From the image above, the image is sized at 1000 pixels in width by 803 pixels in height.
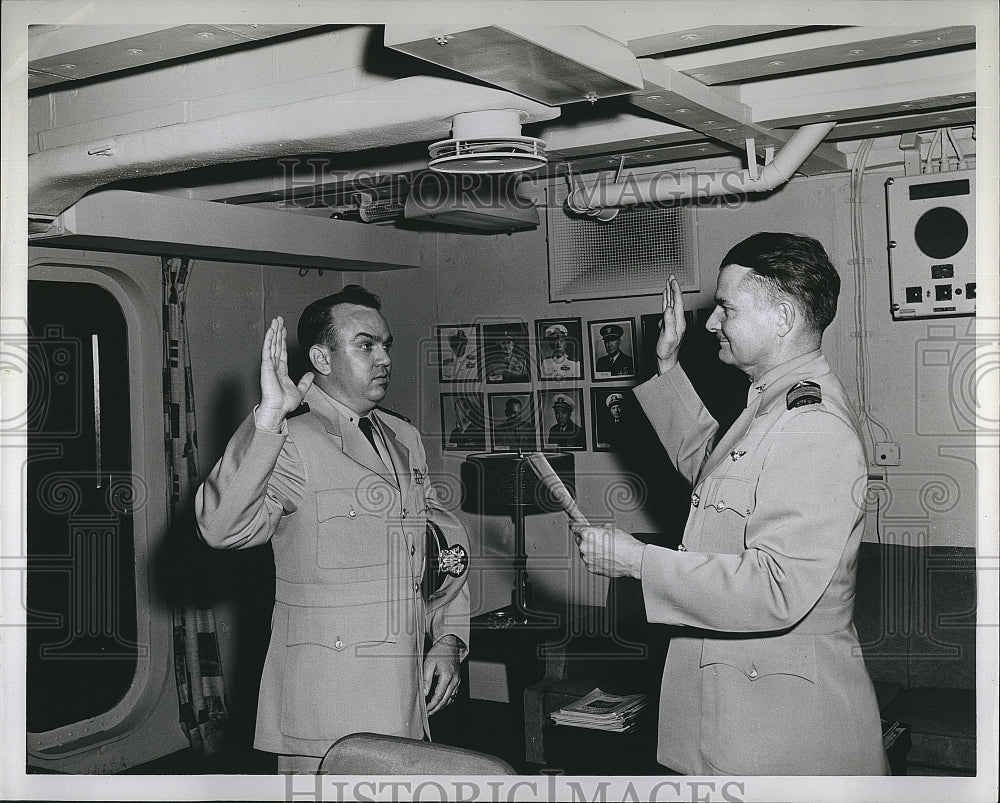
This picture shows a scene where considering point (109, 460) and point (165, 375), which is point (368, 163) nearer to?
point (165, 375)

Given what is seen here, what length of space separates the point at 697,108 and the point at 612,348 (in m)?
1.81

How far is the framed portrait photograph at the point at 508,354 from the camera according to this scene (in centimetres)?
454

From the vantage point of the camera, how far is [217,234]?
361cm

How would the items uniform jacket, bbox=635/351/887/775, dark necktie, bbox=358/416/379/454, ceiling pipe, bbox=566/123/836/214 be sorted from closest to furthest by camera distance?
uniform jacket, bbox=635/351/887/775 < dark necktie, bbox=358/416/379/454 < ceiling pipe, bbox=566/123/836/214

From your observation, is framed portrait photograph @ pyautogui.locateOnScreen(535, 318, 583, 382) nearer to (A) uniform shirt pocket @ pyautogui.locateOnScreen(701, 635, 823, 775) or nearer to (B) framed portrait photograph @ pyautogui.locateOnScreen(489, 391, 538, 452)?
(B) framed portrait photograph @ pyautogui.locateOnScreen(489, 391, 538, 452)

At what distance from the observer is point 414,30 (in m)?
1.76

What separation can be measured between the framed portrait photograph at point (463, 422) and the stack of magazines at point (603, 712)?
54.3 inches

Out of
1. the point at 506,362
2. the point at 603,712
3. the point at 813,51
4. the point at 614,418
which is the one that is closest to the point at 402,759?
the point at 813,51

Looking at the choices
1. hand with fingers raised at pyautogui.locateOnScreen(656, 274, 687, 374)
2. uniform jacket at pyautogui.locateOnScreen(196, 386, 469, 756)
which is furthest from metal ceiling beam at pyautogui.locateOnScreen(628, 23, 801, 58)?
uniform jacket at pyautogui.locateOnScreen(196, 386, 469, 756)

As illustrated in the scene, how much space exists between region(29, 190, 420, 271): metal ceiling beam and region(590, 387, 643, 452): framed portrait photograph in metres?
1.17

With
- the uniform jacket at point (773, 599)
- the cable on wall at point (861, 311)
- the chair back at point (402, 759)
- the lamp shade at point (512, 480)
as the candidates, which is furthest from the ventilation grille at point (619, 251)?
the chair back at point (402, 759)

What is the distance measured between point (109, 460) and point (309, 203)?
1.36 metres

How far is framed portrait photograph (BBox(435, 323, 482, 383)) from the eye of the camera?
4.66 m

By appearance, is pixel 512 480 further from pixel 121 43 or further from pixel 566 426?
pixel 121 43
